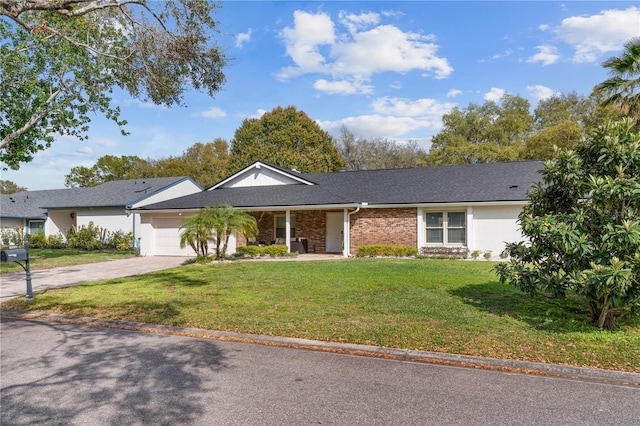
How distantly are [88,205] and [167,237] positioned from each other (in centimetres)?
913

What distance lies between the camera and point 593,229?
5805mm

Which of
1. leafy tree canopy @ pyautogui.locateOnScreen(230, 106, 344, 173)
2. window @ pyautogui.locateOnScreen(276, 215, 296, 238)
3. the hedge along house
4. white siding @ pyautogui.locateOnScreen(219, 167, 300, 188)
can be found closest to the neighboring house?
the hedge along house

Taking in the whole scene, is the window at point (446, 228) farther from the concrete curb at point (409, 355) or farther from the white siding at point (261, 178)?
the concrete curb at point (409, 355)

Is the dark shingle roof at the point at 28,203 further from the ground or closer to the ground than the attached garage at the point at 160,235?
further from the ground

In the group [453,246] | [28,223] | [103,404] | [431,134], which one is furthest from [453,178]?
[28,223]

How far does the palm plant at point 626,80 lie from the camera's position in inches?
492

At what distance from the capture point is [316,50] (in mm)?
15219

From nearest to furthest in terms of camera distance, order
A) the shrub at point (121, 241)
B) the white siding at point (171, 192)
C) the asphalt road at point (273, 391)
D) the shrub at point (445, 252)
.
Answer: the asphalt road at point (273, 391) → the shrub at point (445, 252) → the white siding at point (171, 192) → the shrub at point (121, 241)

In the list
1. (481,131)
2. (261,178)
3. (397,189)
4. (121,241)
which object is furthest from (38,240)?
(481,131)

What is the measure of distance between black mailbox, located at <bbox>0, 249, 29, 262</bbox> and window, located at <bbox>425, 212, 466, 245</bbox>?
14526mm

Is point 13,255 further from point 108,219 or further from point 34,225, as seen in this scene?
point 34,225

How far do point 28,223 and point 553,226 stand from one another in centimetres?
3678

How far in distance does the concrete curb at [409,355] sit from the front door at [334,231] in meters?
13.3

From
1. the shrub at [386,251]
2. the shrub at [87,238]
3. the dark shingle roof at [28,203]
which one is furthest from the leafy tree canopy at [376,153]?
the dark shingle roof at [28,203]
